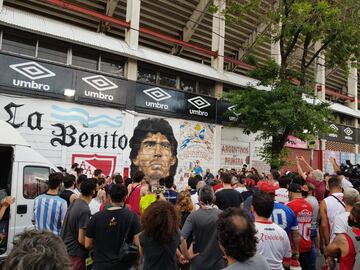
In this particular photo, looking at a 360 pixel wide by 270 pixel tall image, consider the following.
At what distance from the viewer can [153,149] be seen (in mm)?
15141

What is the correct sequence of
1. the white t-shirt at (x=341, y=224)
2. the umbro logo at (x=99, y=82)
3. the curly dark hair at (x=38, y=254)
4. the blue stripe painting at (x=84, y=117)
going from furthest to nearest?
1. the umbro logo at (x=99, y=82)
2. the blue stripe painting at (x=84, y=117)
3. the white t-shirt at (x=341, y=224)
4. the curly dark hair at (x=38, y=254)

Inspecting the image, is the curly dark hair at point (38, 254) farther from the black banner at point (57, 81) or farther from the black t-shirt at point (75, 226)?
the black banner at point (57, 81)

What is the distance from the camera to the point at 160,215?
343 centimetres

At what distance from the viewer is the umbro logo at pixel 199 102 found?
1656 cm

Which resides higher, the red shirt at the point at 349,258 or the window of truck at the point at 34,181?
the window of truck at the point at 34,181

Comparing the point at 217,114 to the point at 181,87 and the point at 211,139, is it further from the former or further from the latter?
the point at 181,87

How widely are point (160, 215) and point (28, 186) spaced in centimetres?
410

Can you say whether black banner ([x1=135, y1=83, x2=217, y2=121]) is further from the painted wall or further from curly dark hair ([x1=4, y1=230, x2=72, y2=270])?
curly dark hair ([x1=4, y1=230, x2=72, y2=270])

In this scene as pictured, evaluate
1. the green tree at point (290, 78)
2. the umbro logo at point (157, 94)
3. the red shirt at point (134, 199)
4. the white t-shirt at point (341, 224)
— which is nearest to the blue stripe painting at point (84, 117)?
the umbro logo at point (157, 94)

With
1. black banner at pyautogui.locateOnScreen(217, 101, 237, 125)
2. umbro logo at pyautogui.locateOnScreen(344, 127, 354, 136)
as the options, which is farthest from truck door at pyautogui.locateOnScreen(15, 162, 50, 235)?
umbro logo at pyautogui.locateOnScreen(344, 127, 354, 136)

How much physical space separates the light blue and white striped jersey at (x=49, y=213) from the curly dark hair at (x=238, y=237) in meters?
3.33

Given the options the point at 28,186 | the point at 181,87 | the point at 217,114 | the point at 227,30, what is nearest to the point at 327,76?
the point at 227,30

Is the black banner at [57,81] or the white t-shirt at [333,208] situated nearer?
the white t-shirt at [333,208]

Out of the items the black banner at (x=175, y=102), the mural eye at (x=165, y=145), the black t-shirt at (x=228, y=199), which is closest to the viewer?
the black t-shirt at (x=228, y=199)
